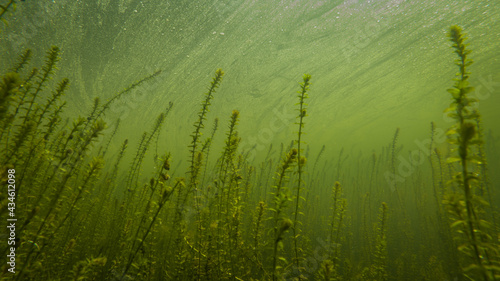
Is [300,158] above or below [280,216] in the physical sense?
above

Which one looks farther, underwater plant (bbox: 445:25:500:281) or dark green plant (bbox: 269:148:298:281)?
dark green plant (bbox: 269:148:298:281)

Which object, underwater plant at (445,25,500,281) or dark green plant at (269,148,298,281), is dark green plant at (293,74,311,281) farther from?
underwater plant at (445,25,500,281)

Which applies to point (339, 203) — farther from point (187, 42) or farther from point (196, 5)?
point (187, 42)

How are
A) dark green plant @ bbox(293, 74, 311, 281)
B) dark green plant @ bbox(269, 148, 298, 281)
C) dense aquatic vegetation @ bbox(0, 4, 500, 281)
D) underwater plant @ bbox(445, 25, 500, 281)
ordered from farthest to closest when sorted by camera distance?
dark green plant @ bbox(293, 74, 311, 281)
dark green plant @ bbox(269, 148, 298, 281)
dense aquatic vegetation @ bbox(0, 4, 500, 281)
underwater plant @ bbox(445, 25, 500, 281)

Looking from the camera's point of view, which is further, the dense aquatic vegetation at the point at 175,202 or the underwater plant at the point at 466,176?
the dense aquatic vegetation at the point at 175,202

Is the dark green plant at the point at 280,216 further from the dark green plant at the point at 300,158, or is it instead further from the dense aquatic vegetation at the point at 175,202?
the dark green plant at the point at 300,158

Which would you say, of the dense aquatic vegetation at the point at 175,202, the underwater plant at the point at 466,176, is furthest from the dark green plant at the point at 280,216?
the underwater plant at the point at 466,176

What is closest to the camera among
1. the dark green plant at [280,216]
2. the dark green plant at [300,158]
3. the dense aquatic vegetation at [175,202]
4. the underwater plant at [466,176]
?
the underwater plant at [466,176]

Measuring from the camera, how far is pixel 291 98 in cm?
1677

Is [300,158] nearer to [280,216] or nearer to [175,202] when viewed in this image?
[280,216]

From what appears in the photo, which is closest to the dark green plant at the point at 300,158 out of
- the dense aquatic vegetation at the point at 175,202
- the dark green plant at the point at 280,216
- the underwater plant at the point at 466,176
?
the dense aquatic vegetation at the point at 175,202

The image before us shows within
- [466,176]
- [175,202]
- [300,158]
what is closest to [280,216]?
[300,158]

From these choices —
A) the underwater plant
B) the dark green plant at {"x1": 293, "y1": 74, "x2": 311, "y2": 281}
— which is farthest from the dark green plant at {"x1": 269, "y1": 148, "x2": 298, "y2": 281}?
the underwater plant

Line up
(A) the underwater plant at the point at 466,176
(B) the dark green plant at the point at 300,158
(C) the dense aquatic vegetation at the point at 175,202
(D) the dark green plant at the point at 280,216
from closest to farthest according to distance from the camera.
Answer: (A) the underwater plant at the point at 466,176 → (C) the dense aquatic vegetation at the point at 175,202 → (D) the dark green plant at the point at 280,216 → (B) the dark green plant at the point at 300,158
